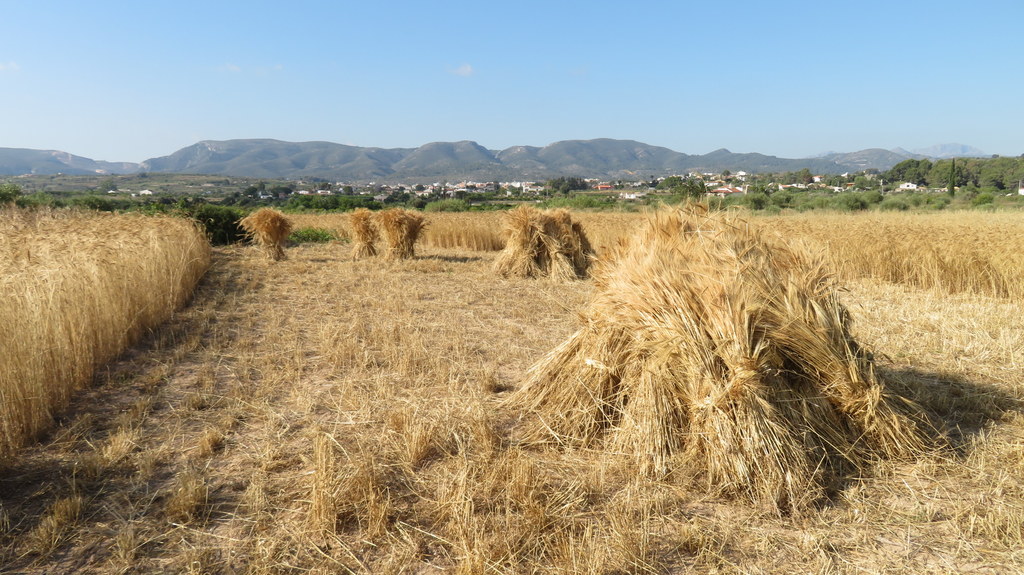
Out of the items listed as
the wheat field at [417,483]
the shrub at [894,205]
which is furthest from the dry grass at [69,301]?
the shrub at [894,205]

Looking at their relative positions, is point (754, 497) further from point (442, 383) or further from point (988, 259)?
point (988, 259)

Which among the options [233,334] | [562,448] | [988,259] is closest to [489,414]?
[562,448]

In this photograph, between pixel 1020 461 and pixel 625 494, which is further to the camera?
pixel 1020 461

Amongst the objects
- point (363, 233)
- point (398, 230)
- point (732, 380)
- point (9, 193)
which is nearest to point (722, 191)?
point (398, 230)

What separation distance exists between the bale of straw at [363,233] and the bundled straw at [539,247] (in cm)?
387

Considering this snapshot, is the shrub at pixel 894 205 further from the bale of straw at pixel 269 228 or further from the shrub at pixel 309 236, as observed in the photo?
the bale of straw at pixel 269 228

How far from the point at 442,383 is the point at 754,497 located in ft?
8.74

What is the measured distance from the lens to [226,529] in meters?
2.56

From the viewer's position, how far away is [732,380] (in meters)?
2.88

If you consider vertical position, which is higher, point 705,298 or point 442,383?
point 705,298

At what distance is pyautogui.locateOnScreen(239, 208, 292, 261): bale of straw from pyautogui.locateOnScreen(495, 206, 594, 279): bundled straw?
5.29m

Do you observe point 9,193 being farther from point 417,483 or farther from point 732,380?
point 732,380

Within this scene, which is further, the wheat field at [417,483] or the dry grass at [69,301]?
the dry grass at [69,301]

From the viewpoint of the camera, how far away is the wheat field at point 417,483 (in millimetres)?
2361
